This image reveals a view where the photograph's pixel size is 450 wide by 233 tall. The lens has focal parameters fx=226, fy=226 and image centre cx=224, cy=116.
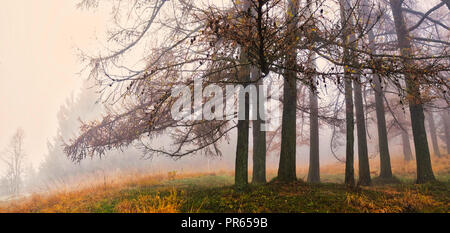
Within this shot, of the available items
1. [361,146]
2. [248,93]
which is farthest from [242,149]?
[361,146]

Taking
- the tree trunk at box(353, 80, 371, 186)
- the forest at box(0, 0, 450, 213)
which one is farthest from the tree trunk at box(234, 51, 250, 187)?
the tree trunk at box(353, 80, 371, 186)

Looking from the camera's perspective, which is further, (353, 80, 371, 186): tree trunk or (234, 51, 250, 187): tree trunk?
(353, 80, 371, 186): tree trunk

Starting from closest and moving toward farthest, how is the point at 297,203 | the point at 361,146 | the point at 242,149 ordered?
1. the point at 297,203
2. the point at 242,149
3. the point at 361,146

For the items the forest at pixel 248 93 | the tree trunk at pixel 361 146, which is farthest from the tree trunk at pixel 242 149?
the tree trunk at pixel 361 146

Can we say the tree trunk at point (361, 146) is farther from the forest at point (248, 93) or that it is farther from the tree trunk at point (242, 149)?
the tree trunk at point (242, 149)

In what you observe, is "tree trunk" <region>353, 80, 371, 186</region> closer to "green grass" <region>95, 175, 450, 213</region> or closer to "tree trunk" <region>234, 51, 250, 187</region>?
"green grass" <region>95, 175, 450, 213</region>

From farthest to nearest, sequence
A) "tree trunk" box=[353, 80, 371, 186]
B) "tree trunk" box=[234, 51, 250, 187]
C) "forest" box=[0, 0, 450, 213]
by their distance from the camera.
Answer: "tree trunk" box=[353, 80, 371, 186], "tree trunk" box=[234, 51, 250, 187], "forest" box=[0, 0, 450, 213]

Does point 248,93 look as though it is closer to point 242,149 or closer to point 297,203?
point 242,149
